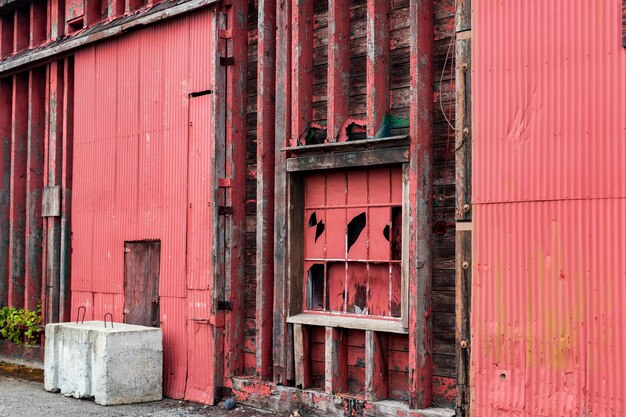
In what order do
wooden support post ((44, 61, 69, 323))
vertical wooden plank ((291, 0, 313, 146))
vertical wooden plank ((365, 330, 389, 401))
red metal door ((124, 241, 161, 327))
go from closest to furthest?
vertical wooden plank ((365, 330, 389, 401)), vertical wooden plank ((291, 0, 313, 146)), red metal door ((124, 241, 161, 327)), wooden support post ((44, 61, 69, 323))

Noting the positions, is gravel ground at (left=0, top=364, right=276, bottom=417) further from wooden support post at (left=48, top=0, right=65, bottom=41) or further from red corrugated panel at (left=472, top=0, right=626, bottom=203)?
wooden support post at (left=48, top=0, right=65, bottom=41)

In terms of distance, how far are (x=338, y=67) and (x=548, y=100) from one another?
255 cm

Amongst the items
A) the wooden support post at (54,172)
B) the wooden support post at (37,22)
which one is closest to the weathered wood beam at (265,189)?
the wooden support post at (54,172)

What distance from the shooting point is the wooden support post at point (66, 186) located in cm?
1260

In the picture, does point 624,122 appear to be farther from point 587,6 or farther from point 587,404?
point 587,404

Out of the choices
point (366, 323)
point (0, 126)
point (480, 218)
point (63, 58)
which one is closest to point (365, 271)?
point (366, 323)

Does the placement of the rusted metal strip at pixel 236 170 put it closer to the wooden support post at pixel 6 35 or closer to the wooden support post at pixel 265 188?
the wooden support post at pixel 265 188

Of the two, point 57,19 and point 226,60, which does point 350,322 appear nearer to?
point 226,60

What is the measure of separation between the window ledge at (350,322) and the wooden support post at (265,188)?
22.6 inches

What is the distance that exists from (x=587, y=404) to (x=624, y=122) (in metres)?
2.22

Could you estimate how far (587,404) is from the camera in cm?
669

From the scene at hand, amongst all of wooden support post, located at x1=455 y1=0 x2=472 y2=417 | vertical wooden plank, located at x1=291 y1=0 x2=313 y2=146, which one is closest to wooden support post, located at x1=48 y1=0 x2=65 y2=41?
vertical wooden plank, located at x1=291 y1=0 x2=313 y2=146

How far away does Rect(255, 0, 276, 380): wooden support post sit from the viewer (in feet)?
31.4

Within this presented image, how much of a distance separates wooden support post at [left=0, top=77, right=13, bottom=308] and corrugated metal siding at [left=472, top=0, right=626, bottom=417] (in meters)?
9.33
